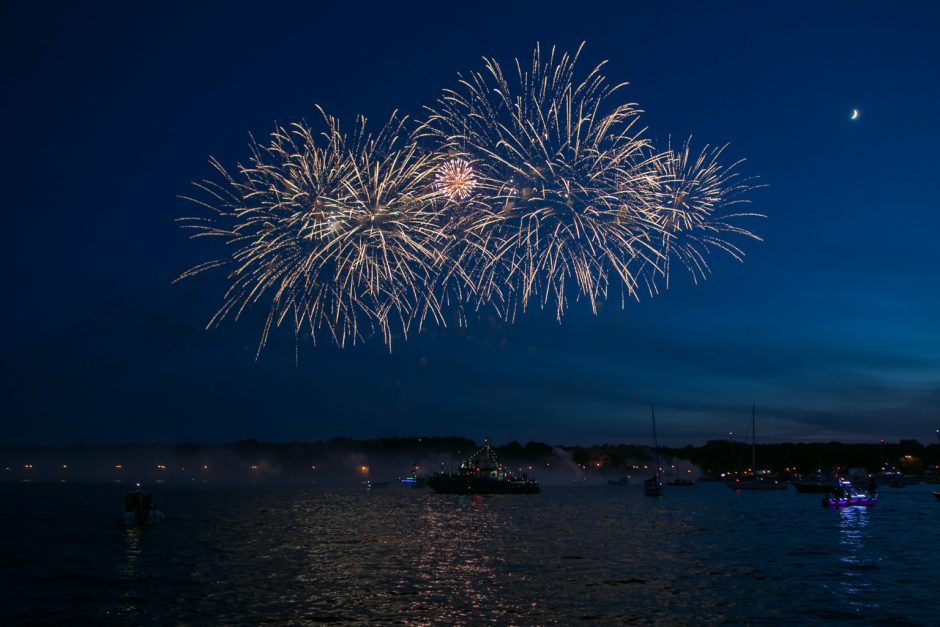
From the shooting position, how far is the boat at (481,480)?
173000 mm

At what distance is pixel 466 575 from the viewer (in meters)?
41.5

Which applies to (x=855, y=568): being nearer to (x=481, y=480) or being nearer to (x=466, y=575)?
(x=466, y=575)

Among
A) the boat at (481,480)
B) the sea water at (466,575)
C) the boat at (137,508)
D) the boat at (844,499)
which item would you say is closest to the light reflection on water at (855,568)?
the sea water at (466,575)

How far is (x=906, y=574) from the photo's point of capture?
4341 centimetres

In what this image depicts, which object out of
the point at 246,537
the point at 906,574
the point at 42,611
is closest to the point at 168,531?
the point at 246,537

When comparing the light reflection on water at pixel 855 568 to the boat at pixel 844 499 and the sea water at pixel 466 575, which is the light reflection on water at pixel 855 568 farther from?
the boat at pixel 844 499

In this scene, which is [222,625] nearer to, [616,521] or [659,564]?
[659,564]

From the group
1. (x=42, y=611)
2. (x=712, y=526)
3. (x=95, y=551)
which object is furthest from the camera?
(x=712, y=526)

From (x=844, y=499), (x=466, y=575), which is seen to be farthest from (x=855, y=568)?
(x=844, y=499)

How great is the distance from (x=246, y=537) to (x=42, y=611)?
33234mm

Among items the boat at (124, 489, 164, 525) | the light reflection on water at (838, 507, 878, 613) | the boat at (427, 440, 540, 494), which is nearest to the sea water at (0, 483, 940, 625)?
the light reflection on water at (838, 507, 878, 613)

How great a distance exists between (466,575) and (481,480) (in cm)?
13252

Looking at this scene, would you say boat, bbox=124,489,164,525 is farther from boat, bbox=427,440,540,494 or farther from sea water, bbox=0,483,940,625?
boat, bbox=427,440,540,494

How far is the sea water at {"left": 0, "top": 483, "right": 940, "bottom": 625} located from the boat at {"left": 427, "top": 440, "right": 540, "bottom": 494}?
324 ft
